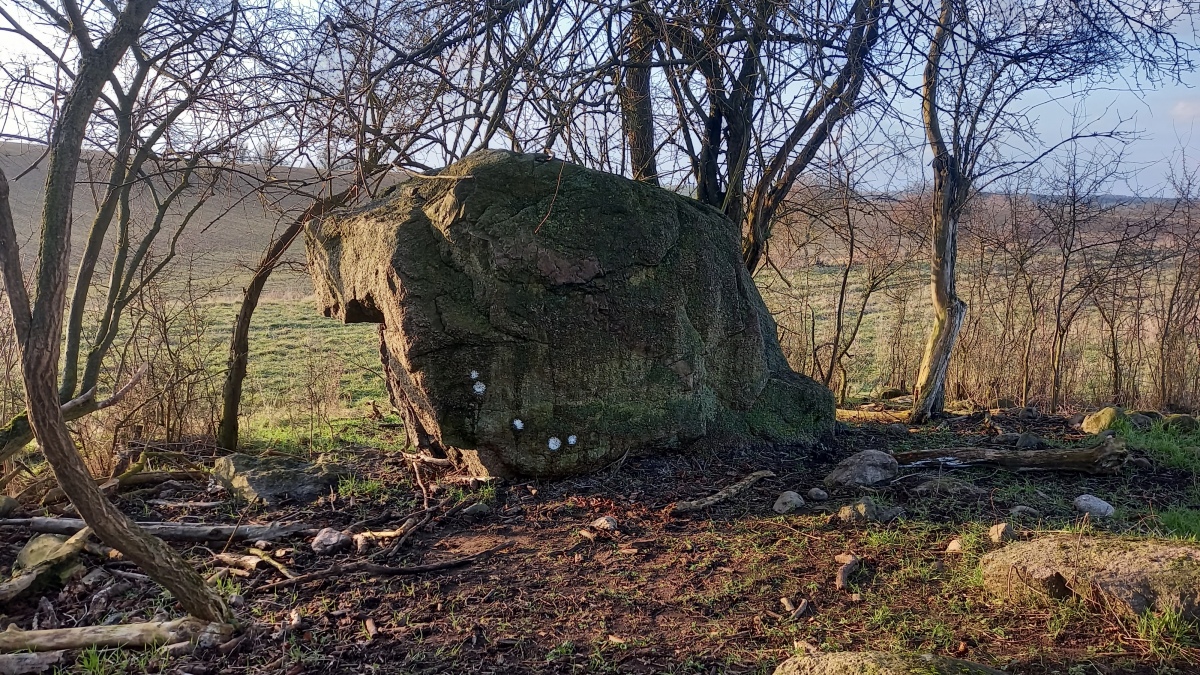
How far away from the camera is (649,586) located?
3.56 metres

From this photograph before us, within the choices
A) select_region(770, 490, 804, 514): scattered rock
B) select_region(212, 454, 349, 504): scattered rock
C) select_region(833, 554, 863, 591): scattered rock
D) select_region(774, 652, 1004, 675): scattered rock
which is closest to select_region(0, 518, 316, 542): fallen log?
select_region(212, 454, 349, 504): scattered rock

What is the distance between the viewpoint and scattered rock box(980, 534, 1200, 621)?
9.59 feet

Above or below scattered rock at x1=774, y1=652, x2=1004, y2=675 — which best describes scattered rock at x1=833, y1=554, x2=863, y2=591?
below

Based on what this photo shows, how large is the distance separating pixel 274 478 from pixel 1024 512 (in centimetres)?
480

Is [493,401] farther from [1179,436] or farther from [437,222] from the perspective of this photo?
[1179,436]

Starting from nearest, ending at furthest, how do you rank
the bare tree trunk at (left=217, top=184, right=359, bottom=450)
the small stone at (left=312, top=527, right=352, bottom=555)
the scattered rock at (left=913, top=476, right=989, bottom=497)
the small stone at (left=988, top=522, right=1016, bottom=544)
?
the small stone at (left=988, top=522, right=1016, bottom=544) → the small stone at (left=312, top=527, right=352, bottom=555) → the scattered rock at (left=913, top=476, right=989, bottom=497) → the bare tree trunk at (left=217, top=184, right=359, bottom=450)

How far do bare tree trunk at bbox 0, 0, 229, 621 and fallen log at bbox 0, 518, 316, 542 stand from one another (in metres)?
1.69

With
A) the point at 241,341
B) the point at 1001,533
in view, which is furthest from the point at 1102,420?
the point at 241,341

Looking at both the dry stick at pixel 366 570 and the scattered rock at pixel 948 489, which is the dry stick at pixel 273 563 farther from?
the scattered rock at pixel 948 489

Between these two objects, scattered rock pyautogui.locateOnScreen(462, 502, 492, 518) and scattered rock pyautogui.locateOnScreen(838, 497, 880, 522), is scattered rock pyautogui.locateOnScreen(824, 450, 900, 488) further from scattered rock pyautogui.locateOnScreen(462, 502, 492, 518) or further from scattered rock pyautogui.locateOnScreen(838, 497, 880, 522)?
scattered rock pyautogui.locateOnScreen(462, 502, 492, 518)

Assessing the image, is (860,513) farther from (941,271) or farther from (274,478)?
(274,478)

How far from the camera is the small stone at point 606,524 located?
424 centimetres

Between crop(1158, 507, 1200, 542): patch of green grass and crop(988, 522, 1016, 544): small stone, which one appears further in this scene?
crop(1158, 507, 1200, 542): patch of green grass

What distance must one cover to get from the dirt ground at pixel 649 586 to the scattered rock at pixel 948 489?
37 millimetres
